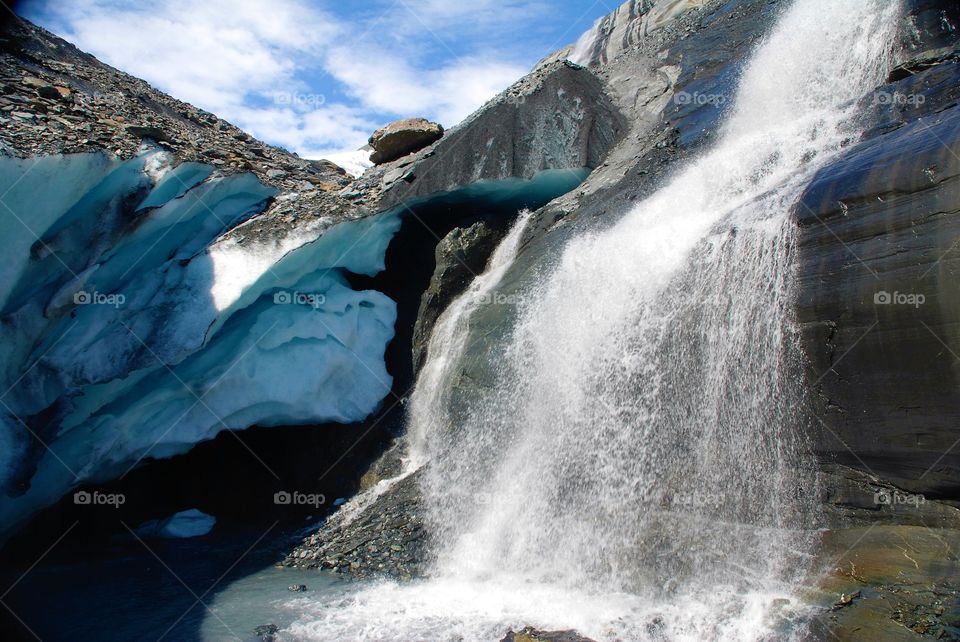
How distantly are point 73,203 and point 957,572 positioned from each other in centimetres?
981

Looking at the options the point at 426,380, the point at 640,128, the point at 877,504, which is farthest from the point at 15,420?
the point at 640,128

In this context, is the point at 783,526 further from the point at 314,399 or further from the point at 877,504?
the point at 314,399

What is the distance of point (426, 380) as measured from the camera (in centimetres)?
1119
